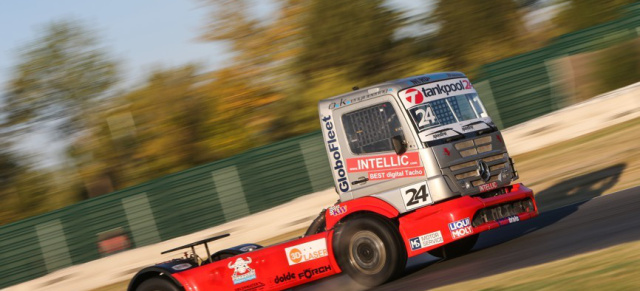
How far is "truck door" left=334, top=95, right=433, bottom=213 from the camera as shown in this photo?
31.5 feet

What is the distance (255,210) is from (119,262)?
4183 mm

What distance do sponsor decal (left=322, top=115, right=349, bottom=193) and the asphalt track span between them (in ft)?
4.20

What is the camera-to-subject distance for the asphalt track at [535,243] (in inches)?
352

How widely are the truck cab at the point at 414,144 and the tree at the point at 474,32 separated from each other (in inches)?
1062

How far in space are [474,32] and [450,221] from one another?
96.3 feet

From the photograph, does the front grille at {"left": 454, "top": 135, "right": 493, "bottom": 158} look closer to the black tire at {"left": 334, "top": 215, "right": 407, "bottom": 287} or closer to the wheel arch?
the black tire at {"left": 334, "top": 215, "right": 407, "bottom": 287}

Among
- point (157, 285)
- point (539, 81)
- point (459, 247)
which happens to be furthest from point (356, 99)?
point (539, 81)

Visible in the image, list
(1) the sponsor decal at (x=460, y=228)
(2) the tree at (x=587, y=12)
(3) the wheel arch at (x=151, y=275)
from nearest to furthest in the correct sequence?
1. (1) the sponsor decal at (x=460, y=228)
2. (3) the wheel arch at (x=151, y=275)
3. (2) the tree at (x=587, y=12)

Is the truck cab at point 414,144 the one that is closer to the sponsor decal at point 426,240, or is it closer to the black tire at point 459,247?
the sponsor decal at point 426,240

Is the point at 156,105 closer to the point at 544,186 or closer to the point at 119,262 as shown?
the point at 119,262

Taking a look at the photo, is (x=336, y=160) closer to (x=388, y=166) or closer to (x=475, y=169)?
(x=388, y=166)

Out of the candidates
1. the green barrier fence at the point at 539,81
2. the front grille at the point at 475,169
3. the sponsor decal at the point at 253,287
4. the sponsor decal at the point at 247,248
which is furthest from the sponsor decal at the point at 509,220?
the green barrier fence at the point at 539,81

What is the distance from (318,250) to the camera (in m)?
9.98

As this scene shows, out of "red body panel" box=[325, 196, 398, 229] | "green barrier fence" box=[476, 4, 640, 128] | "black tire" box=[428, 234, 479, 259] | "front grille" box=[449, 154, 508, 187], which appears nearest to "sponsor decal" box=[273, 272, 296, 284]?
"red body panel" box=[325, 196, 398, 229]
